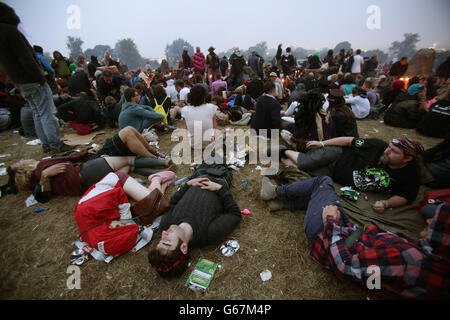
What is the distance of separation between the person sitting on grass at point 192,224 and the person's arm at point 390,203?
215 centimetres

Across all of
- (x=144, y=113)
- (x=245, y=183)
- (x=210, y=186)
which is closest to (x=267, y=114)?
(x=245, y=183)

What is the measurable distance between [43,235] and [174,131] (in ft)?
13.4

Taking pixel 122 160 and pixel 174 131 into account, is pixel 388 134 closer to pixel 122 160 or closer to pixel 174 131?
pixel 174 131

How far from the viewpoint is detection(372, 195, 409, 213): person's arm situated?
2727mm

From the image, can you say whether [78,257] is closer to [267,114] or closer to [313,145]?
[313,145]

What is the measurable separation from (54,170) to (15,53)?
2.73m

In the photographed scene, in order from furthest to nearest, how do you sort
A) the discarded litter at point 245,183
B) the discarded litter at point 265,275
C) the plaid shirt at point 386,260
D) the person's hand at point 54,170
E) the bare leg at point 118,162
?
the discarded litter at point 245,183
the bare leg at point 118,162
the person's hand at point 54,170
the discarded litter at point 265,275
the plaid shirt at point 386,260

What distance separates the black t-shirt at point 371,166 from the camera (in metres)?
2.67

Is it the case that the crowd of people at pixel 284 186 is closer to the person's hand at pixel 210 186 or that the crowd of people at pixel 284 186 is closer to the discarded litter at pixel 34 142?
the person's hand at pixel 210 186

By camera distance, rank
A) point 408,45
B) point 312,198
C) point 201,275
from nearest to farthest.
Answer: point 201,275, point 312,198, point 408,45

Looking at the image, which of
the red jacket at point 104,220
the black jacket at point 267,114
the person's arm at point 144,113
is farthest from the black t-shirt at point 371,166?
the person's arm at point 144,113

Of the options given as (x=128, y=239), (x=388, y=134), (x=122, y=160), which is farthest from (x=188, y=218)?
(x=388, y=134)

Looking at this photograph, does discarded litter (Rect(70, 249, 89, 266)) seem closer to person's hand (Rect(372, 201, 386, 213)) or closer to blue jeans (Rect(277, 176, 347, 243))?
blue jeans (Rect(277, 176, 347, 243))

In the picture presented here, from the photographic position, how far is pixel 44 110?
173 inches
